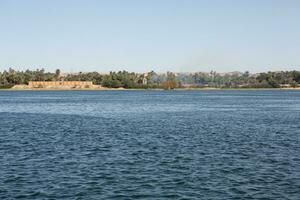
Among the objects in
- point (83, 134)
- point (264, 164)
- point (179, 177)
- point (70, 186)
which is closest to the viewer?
point (70, 186)

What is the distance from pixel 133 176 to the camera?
33.9 metres

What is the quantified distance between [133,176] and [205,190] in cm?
592

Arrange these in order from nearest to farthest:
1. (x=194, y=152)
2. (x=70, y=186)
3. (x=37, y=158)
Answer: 1. (x=70, y=186)
2. (x=37, y=158)
3. (x=194, y=152)

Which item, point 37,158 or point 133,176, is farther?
point 37,158

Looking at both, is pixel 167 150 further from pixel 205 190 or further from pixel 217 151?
pixel 205 190

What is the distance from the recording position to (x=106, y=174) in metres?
34.7

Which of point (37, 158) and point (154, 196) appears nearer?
point (154, 196)

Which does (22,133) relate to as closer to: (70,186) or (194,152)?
(194,152)

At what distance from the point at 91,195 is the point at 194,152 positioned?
724 inches

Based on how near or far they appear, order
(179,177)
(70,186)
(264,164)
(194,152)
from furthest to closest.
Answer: (194,152)
(264,164)
(179,177)
(70,186)

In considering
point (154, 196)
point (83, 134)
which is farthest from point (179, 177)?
point (83, 134)

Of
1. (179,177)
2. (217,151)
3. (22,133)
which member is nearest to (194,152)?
(217,151)

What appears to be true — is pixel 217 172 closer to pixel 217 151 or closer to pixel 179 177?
pixel 179 177

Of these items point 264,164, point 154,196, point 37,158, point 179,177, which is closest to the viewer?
point 154,196
